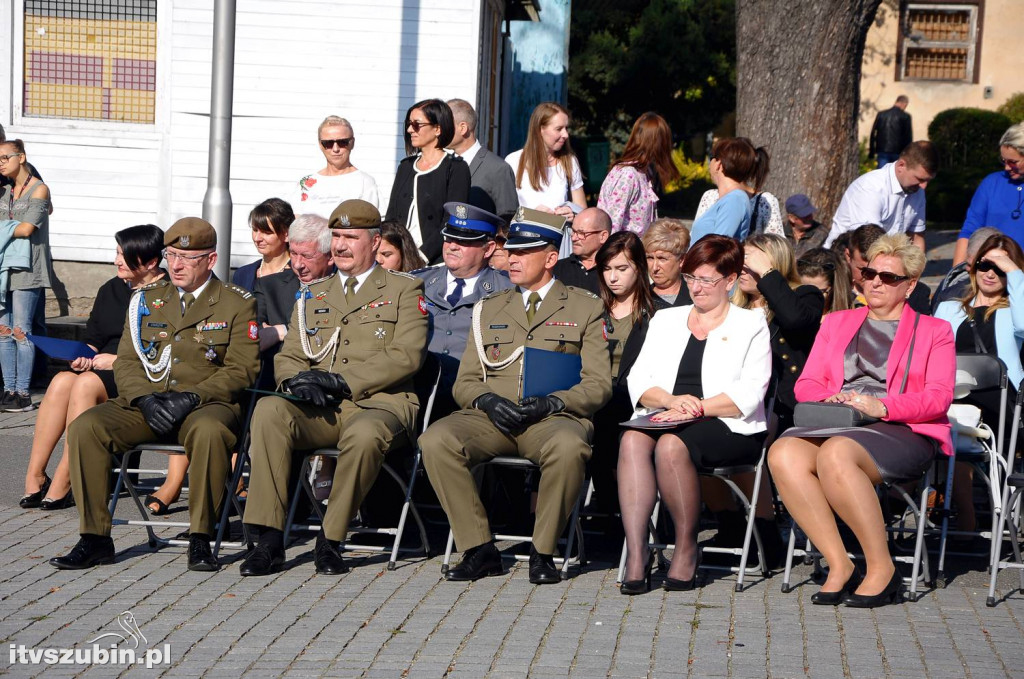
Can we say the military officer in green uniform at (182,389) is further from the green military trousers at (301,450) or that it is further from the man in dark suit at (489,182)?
the man in dark suit at (489,182)

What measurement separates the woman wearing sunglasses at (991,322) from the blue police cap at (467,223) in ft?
8.45

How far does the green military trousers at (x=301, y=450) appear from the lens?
612 centimetres

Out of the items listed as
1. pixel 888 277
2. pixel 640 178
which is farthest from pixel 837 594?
pixel 640 178

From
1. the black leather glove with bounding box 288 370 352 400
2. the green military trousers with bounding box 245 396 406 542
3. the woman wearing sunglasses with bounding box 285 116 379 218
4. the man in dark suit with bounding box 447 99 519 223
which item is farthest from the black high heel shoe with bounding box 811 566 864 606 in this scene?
the woman wearing sunglasses with bounding box 285 116 379 218

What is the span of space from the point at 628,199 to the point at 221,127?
300 centimetres

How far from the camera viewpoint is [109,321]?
7.24 m

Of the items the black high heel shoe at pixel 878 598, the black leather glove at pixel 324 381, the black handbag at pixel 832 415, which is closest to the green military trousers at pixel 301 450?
the black leather glove at pixel 324 381

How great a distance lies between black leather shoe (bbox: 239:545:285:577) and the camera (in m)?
6.01

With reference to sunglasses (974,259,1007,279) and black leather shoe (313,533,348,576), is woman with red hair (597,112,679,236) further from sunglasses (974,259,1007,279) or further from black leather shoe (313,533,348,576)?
black leather shoe (313,533,348,576)

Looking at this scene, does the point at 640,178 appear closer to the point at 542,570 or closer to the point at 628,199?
the point at 628,199

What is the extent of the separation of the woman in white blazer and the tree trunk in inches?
243

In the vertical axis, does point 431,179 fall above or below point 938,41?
below

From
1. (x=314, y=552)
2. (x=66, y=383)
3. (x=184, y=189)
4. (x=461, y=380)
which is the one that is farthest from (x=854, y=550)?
(x=184, y=189)

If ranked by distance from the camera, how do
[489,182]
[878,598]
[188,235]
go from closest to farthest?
[878,598] → [188,235] → [489,182]
